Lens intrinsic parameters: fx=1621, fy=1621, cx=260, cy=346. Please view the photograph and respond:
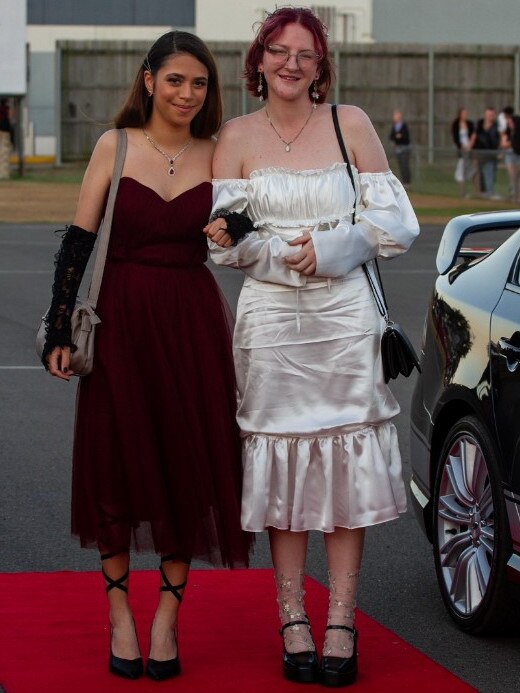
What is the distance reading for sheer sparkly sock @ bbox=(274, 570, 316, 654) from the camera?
496 centimetres

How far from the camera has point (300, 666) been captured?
193 inches

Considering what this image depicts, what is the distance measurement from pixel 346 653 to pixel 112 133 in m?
1.73

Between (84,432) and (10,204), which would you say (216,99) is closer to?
(84,432)

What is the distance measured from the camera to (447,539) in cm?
567

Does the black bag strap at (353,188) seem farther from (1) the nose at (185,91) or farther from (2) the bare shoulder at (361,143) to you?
(1) the nose at (185,91)

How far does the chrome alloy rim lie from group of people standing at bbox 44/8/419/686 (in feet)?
1.65

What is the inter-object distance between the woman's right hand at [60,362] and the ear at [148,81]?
0.83m

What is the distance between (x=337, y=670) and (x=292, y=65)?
1829mm

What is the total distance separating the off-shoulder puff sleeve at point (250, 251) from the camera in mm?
4809

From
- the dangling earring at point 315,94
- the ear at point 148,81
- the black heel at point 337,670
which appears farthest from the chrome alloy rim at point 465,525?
the ear at point 148,81

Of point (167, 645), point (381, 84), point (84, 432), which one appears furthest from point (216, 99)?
point (381, 84)

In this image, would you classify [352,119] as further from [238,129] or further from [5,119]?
[5,119]

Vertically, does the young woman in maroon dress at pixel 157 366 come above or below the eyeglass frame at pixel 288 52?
below

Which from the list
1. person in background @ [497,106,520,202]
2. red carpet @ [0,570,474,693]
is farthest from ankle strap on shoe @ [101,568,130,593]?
person in background @ [497,106,520,202]
